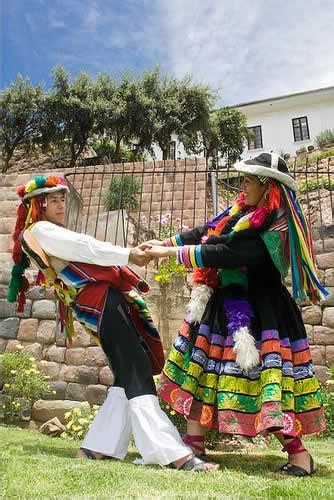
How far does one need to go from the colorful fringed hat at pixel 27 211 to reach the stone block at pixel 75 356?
Answer: 2.11 m

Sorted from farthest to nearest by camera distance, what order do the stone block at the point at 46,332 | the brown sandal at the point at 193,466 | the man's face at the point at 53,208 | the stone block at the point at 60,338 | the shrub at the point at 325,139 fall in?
the shrub at the point at 325,139, the stone block at the point at 46,332, the stone block at the point at 60,338, the man's face at the point at 53,208, the brown sandal at the point at 193,466

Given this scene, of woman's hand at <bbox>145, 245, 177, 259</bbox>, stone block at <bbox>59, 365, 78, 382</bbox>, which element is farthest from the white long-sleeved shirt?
stone block at <bbox>59, 365, 78, 382</bbox>

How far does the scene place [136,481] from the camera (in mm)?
2045

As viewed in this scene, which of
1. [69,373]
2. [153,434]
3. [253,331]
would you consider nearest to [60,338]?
[69,373]

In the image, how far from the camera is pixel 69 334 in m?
3.28

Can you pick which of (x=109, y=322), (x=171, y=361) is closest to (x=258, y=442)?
(x=171, y=361)

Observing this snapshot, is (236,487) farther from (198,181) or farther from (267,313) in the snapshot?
(198,181)

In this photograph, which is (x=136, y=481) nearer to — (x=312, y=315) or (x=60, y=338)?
(x=60, y=338)

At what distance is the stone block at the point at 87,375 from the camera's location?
509cm

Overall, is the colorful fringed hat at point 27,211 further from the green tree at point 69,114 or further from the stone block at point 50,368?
the green tree at point 69,114

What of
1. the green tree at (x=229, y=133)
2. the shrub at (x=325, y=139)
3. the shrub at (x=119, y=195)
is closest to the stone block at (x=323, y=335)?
the shrub at (x=119, y=195)

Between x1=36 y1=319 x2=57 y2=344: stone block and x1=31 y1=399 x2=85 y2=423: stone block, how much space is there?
790 millimetres

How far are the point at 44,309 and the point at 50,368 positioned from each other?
72 centimetres

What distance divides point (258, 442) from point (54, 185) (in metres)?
2.77
